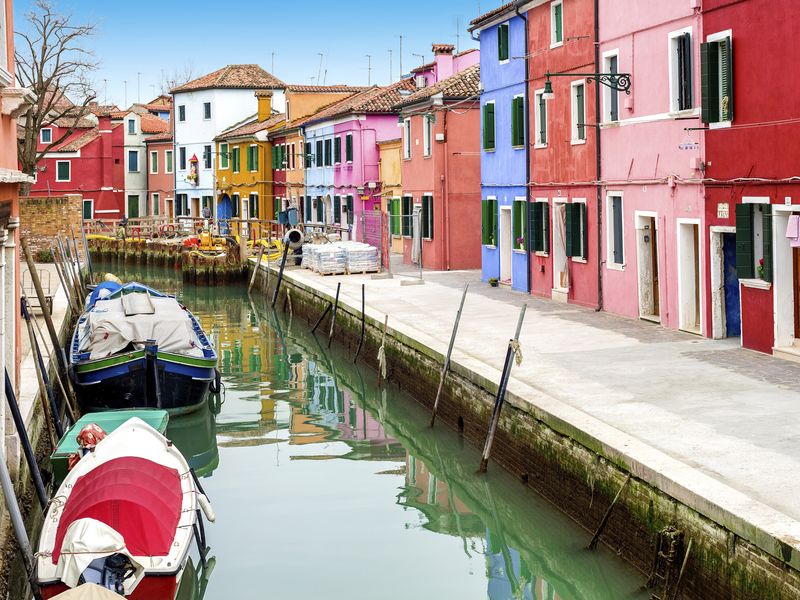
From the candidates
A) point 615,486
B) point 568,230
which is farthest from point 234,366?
point 615,486

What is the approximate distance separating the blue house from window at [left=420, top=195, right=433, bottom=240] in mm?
3998

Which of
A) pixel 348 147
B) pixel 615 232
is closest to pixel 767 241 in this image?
→ pixel 615 232

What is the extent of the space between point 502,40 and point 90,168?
146 feet

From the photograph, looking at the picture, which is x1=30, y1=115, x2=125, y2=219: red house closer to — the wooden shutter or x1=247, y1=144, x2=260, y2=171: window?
x1=247, y1=144, x2=260, y2=171: window

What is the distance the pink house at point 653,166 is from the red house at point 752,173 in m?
0.44

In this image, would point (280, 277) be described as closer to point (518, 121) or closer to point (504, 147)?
point (504, 147)

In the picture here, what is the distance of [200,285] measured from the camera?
44.6m

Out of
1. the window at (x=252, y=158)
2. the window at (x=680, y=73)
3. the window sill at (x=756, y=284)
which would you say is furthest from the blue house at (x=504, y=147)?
the window at (x=252, y=158)

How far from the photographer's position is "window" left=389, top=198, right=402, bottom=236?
40.8 metres

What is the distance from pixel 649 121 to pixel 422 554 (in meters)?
10.7

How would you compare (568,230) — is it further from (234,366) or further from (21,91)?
(21,91)

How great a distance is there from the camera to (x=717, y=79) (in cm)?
1777

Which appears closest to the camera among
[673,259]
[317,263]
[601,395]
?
[601,395]

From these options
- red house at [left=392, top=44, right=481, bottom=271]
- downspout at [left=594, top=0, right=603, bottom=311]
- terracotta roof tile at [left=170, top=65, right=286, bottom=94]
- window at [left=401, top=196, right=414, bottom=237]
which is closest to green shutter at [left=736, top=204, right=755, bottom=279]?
downspout at [left=594, top=0, right=603, bottom=311]
